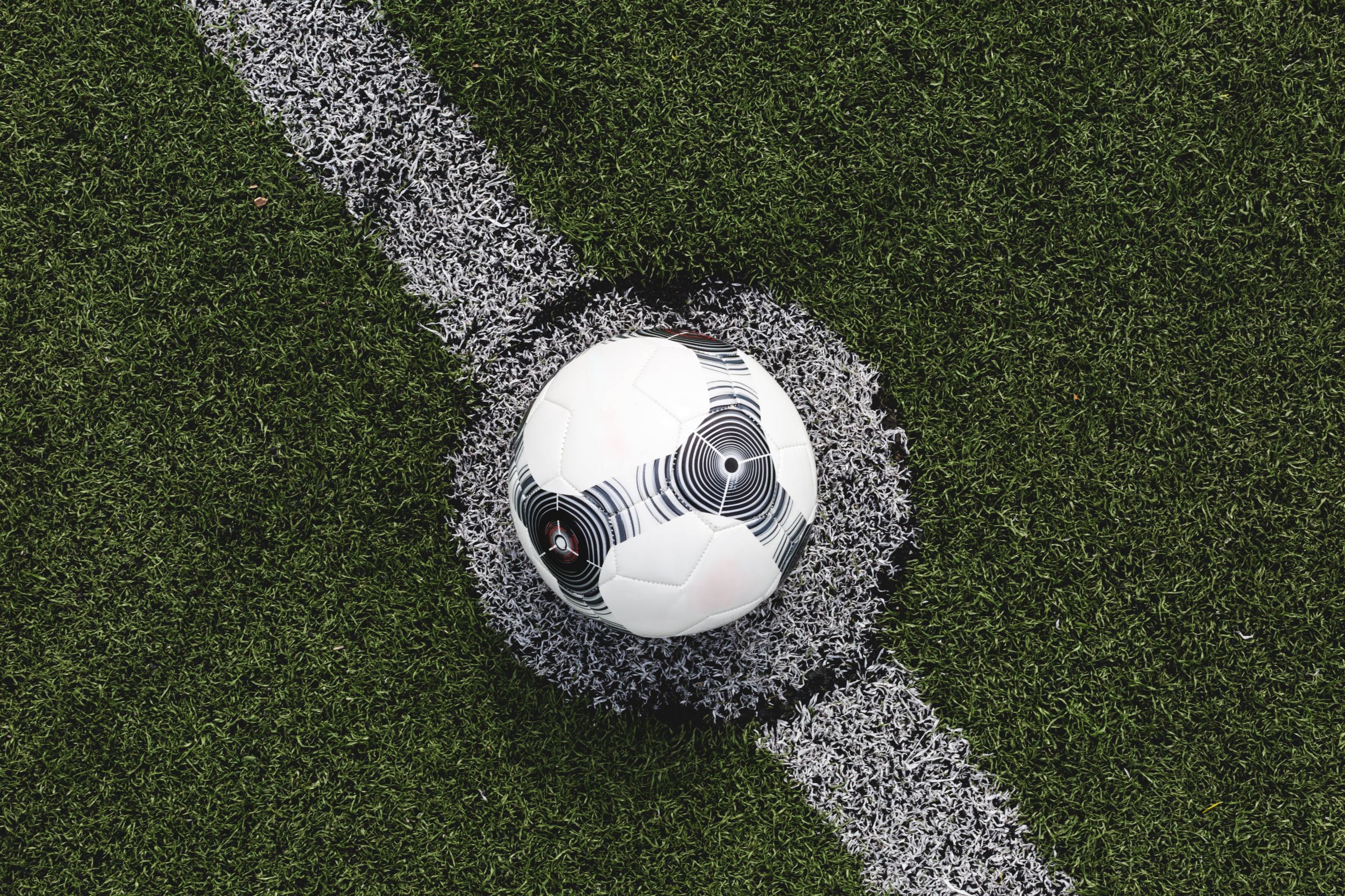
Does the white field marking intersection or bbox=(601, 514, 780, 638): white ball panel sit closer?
bbox=(601, 514, 780, 638): white ball panel

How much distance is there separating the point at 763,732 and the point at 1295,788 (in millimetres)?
1884

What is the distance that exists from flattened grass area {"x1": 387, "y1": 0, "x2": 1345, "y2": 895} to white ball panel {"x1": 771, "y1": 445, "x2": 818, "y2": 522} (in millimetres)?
751

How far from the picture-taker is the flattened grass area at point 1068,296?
3057 mm

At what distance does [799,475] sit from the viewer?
238cm

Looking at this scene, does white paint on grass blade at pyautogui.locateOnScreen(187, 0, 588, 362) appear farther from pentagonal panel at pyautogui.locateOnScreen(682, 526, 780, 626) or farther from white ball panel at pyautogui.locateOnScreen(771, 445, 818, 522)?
pentagonal panel at pyautogui.locateOnScreen(682, 526, 780, 626)

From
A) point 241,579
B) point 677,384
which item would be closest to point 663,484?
point 677,384

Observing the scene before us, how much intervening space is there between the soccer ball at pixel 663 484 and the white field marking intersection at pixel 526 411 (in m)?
0.61

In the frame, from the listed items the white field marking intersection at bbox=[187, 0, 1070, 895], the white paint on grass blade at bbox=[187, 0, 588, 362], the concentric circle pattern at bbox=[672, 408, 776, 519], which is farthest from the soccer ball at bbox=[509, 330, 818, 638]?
the white paint on grass blade at bbox=[187, 0, 588, 362]

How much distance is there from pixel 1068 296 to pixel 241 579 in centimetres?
310

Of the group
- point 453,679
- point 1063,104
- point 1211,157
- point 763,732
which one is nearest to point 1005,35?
point 1063,104

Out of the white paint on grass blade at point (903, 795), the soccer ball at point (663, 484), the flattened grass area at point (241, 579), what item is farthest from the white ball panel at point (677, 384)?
the white paint on grass blade at point (903, 795)

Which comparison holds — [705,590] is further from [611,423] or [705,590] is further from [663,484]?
[611,423]

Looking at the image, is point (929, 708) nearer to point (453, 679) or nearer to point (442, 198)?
point (453, 679)

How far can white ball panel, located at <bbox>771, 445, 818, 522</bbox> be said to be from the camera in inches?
91.4
